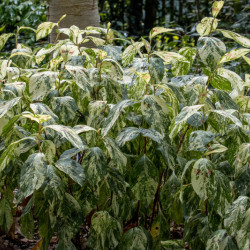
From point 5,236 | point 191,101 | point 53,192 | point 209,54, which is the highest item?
point 209,54

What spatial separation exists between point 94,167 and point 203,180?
34 cm

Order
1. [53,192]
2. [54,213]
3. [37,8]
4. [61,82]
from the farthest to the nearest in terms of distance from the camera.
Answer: [37,8], [61,82], [54,213], [53,192]

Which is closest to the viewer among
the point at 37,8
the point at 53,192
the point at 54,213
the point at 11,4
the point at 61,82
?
the point at 53,192

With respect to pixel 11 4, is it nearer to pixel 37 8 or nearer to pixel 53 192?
pixel 37 8

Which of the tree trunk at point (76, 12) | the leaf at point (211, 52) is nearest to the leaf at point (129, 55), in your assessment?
the leaf at point (211, 52)

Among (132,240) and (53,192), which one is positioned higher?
(53,192)

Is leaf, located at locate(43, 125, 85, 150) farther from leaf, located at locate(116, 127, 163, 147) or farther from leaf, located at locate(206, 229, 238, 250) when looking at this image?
leaf, located at locate(206, 229, 238, 250)

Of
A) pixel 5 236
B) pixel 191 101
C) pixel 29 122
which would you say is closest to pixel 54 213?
pixel 29 122

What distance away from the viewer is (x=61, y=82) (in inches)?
60.5

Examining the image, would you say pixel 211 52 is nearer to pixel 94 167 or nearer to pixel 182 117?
pixel 182 117

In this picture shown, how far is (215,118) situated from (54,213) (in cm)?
64

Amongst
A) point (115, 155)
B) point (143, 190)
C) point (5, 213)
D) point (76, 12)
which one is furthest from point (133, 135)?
point (76, 12)

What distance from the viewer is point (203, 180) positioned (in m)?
1.19

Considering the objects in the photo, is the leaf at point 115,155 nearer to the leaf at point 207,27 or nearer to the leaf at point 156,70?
the leaf at point 156,70
